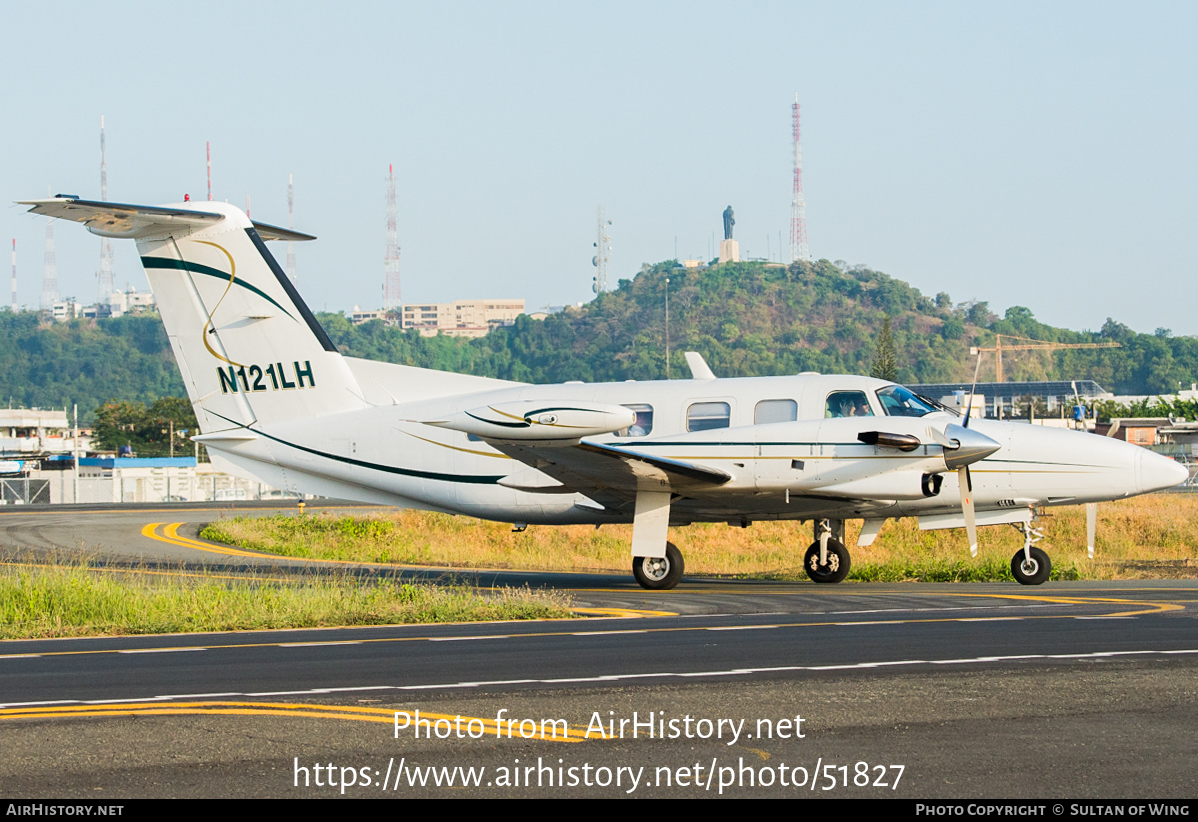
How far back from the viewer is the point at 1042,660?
1016cm

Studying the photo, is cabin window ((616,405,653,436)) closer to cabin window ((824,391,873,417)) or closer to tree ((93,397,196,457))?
cabin window ((824,391,873,417))

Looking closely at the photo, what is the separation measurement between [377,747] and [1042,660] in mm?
5722

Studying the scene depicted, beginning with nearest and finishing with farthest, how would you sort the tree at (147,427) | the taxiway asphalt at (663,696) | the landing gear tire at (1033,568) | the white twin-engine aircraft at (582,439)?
the taxiway asphalt at (663,696) < the white twin-engine aircraft at (582,439) < the landing gear tire at (1033,568) < the tree at (147,427)

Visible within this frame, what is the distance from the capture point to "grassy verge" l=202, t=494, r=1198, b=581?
2825cm

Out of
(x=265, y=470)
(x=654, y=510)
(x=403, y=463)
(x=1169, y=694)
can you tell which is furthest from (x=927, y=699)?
(x=265, y=470)

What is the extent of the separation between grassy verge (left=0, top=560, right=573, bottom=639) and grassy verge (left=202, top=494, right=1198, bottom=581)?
32.2 ft

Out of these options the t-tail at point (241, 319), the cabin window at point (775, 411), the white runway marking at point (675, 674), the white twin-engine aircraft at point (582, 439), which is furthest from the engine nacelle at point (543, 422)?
the white runway marking at point (675, 674)

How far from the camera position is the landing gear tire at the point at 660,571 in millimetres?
18406

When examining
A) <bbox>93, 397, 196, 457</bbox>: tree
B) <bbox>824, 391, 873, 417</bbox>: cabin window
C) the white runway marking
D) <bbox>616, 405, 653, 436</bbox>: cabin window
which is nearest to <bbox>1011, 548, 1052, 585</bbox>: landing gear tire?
<bbox>824, 391, 873, 417</bbox>: cabin window

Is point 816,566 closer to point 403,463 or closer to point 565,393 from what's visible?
point 565,393

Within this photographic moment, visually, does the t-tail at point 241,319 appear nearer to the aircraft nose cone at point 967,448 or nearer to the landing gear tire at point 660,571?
the landing gear tire at point 660,571

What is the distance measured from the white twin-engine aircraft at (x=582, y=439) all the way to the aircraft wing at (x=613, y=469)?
1.7 inches

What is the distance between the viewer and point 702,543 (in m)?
32.9

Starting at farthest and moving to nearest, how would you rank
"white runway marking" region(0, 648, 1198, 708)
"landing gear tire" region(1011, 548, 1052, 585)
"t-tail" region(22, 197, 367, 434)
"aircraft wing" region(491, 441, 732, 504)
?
1. "t-tail" region(22, 197, 367, 434)
2. "landing gear tire" region(1011, 548, 1052, 585)
3. "aircraft wing" region(491, 441, 732, 504)
4. "white runway marking" region(0, 648, 1198, 708)
